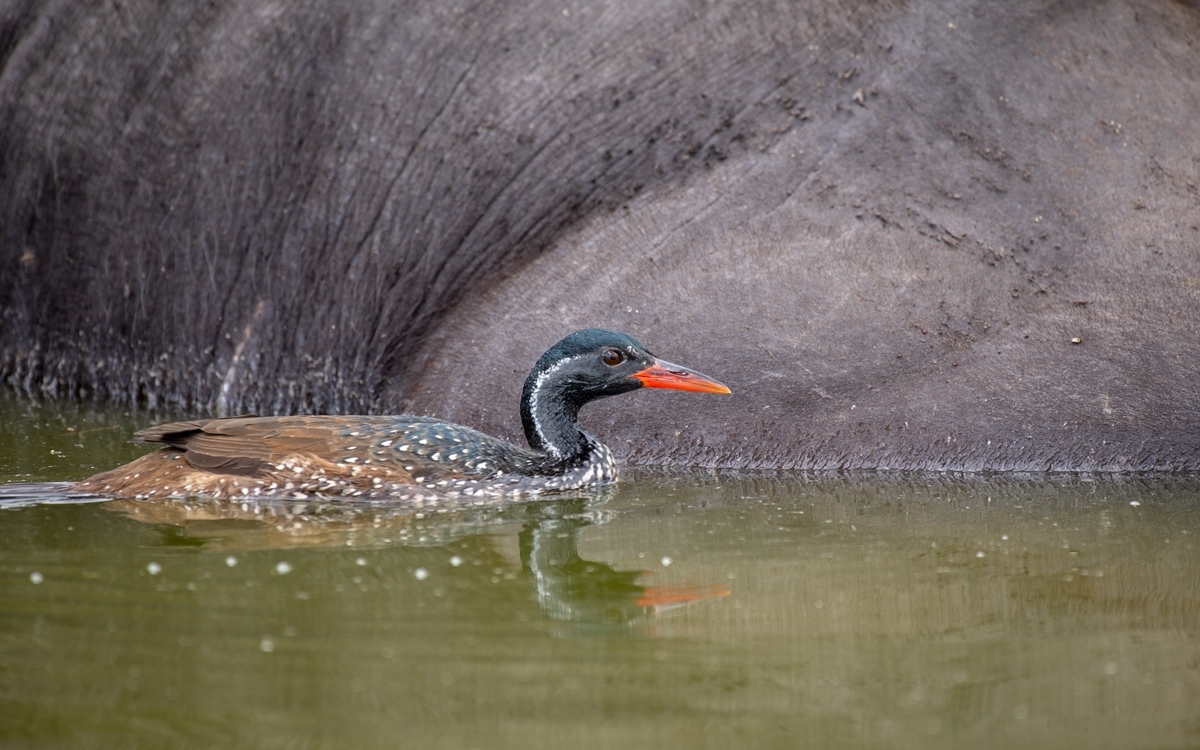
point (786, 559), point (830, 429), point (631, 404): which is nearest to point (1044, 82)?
point (830, 429)

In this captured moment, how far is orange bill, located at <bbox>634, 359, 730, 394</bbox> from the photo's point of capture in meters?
5.82

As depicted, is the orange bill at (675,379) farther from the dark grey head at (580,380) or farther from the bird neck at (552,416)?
the bird neck at (552,416)

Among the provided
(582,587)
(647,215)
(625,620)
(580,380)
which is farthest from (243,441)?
(625,620)

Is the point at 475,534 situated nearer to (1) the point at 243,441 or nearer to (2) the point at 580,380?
(2) the point at 580,380

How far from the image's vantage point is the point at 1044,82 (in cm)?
649

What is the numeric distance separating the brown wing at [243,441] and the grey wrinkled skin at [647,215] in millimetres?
985

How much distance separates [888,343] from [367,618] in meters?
2.93

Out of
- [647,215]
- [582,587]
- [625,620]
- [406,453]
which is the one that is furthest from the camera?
[647,215]

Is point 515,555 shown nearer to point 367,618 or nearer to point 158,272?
point 367,618

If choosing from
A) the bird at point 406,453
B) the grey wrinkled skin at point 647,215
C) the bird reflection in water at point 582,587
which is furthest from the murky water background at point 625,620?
the grey wrinkled skin at point 647,215

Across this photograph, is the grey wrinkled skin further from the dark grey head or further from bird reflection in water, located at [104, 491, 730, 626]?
bird reflection in water, located at [104, 491, 730, 626]

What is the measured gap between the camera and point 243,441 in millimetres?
5766

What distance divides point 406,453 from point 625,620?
185 centimetres

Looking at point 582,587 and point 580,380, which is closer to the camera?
point 582,587
